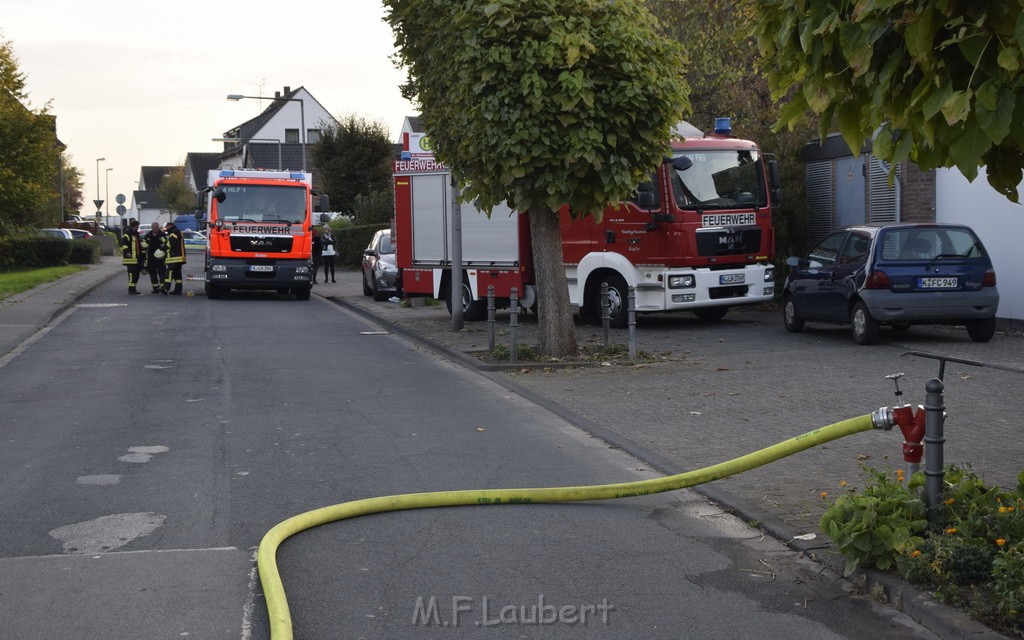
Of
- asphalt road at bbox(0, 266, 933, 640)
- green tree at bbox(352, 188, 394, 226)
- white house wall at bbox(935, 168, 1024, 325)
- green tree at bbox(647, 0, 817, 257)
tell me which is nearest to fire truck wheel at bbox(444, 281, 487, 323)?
green tree at bbox(647, 0, 817, 257)

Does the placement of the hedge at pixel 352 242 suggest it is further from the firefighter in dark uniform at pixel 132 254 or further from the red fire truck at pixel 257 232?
the red fire truck at pixel 257 232

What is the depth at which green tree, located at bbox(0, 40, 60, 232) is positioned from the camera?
3369 centimetres

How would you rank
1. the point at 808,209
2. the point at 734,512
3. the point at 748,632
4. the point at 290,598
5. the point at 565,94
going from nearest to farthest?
the point at 748,632 → the point at 290,598 → the point at 734,512 → the point at 565,94 → the point at 808,209

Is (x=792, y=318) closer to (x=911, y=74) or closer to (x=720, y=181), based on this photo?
(x=720, y=181)

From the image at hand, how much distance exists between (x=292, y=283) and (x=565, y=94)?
16.2m

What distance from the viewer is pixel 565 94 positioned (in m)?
13.0

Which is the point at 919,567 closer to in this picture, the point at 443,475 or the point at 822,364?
the point at 443,475

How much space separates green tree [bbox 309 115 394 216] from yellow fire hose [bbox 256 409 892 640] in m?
51.4

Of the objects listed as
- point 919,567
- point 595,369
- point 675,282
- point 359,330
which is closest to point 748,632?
point 919,567

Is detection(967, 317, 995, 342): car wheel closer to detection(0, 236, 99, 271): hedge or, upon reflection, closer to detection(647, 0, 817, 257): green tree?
detection(647, 0, 817, 257): green tree

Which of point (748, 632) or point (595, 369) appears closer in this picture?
point (748, 632)

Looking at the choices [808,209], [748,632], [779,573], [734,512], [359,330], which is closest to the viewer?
[748,632]

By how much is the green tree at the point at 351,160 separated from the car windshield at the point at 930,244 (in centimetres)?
4402

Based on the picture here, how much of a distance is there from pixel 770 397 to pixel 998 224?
8396 millimetres
